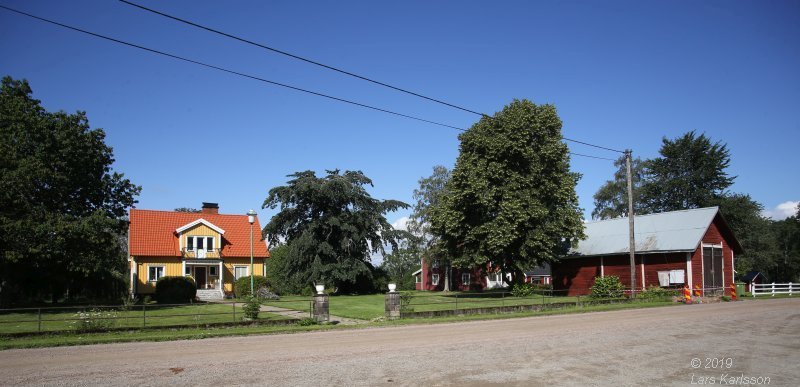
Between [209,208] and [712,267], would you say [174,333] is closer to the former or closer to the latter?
[712,267]

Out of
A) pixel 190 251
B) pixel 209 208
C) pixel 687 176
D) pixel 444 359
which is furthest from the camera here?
pixel 687 176

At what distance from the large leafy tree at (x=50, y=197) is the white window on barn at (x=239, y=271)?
14.7 meters

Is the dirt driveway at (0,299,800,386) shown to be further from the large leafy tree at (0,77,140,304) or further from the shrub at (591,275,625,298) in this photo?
the shrub at (591,275,625,298)

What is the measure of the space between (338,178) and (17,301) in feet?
76.3

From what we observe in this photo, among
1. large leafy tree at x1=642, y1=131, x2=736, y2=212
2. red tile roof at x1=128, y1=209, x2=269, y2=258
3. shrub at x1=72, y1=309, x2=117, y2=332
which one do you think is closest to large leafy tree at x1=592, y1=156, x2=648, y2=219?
large leafy tree at x1=642, y1=131, x2=736, y2=212

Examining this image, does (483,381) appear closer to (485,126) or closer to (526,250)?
(526,250)

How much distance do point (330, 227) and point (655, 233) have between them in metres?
25.3

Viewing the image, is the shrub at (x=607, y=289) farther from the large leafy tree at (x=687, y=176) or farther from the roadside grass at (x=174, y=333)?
the large leafy tree at (x=687, y=176)

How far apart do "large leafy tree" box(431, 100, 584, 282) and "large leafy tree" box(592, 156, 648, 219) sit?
3788 cm

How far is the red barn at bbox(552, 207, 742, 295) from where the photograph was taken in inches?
1494

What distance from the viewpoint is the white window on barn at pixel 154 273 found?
44.5 m

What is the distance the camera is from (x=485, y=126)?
38438mm

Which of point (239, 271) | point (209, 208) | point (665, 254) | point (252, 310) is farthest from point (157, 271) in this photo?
point (665, 254)

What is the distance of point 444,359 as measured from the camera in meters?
11.8
